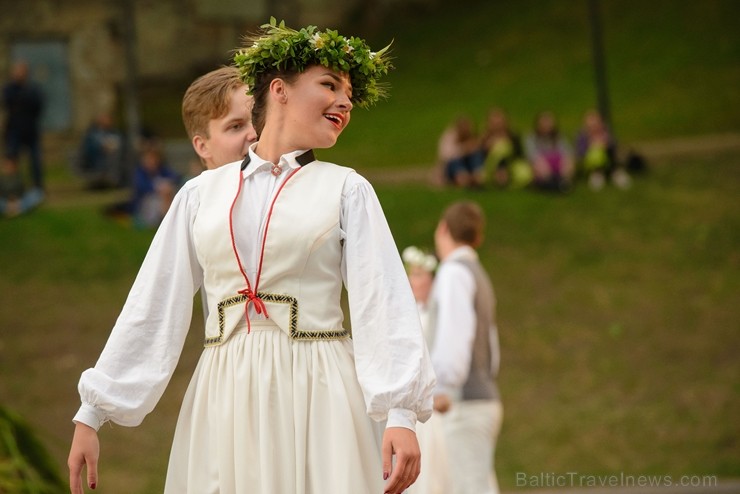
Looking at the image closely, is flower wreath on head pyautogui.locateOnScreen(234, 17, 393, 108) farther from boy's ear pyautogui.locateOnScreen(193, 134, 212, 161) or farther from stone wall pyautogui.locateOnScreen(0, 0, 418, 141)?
stone wall pyautogui.locateOnScreen(0, 0, 418, 141)

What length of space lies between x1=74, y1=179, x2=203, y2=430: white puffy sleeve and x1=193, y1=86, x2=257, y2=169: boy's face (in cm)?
46

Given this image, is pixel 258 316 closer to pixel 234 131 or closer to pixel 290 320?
pixel 290 320

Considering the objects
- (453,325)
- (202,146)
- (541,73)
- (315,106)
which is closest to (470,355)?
(453,325)

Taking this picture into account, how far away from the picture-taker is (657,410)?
1198cm

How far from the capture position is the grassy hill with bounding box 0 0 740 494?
11.5 m

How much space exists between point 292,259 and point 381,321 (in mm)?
287

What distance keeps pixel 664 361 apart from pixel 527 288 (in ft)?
6.55

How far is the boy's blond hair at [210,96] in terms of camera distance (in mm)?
4051

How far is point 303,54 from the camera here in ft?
11.5

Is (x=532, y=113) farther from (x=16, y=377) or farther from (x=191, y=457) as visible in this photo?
(x=191, y=457)

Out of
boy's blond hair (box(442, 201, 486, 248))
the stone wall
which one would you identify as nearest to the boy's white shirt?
boy's blond hair (box(442, 201, 486, 248))

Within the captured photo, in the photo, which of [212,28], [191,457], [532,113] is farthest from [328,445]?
[212,28]

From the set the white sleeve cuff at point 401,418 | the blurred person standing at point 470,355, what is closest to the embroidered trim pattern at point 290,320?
the white sleeve cuff at point 401,418

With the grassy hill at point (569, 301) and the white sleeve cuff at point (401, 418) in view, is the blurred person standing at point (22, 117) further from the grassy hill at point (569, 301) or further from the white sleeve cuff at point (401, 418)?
the white sleeve cuff at point (401, 418)
